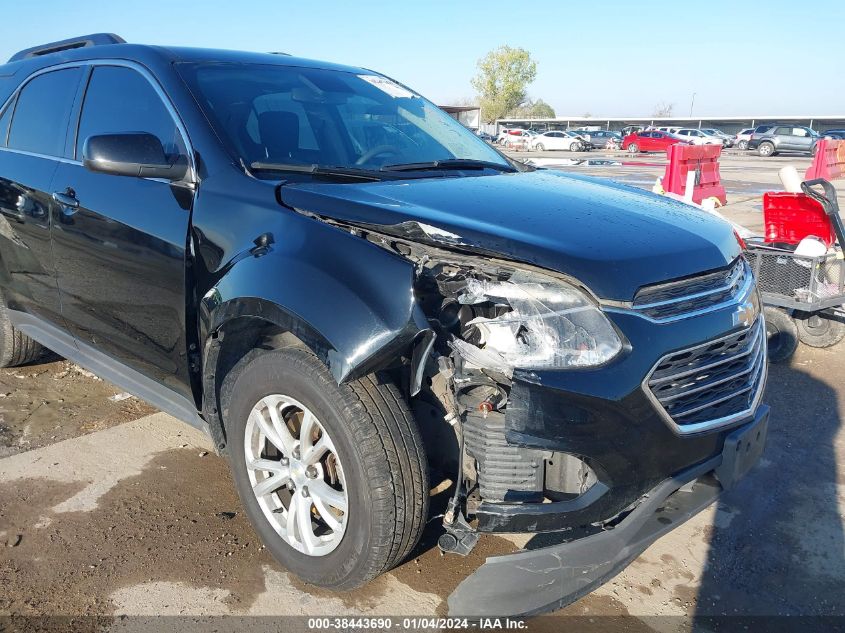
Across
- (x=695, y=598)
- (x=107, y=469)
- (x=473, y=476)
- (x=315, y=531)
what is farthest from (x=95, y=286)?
(x=695, y=598)

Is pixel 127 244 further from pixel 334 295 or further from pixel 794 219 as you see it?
pixel 794 219

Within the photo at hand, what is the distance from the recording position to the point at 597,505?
6.85 ft

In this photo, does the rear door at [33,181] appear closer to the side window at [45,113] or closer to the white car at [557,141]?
the side window at [45,113]

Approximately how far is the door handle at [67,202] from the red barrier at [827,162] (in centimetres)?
815

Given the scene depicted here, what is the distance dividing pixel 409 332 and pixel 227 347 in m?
0.90

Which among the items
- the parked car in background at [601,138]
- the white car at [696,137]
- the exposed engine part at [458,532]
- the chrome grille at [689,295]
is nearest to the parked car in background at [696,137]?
the white car at [696,137]

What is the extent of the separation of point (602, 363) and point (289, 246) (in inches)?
42.7

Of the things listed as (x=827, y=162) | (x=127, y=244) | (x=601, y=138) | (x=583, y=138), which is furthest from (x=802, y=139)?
(x=127, y=244)

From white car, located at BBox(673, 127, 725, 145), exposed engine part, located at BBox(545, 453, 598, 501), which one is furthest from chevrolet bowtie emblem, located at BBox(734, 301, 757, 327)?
white car, located at BBox(673, 127, 725, 145)

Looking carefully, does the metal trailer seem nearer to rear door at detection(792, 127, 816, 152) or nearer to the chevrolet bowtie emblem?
the chevrolet bowtie emblem

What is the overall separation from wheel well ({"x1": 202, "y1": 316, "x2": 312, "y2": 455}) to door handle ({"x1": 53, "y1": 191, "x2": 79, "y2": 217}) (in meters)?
1.16

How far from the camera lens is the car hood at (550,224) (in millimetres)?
2090

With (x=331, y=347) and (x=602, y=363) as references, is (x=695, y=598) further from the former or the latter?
(x=331, y=347)

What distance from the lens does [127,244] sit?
9.68ft
